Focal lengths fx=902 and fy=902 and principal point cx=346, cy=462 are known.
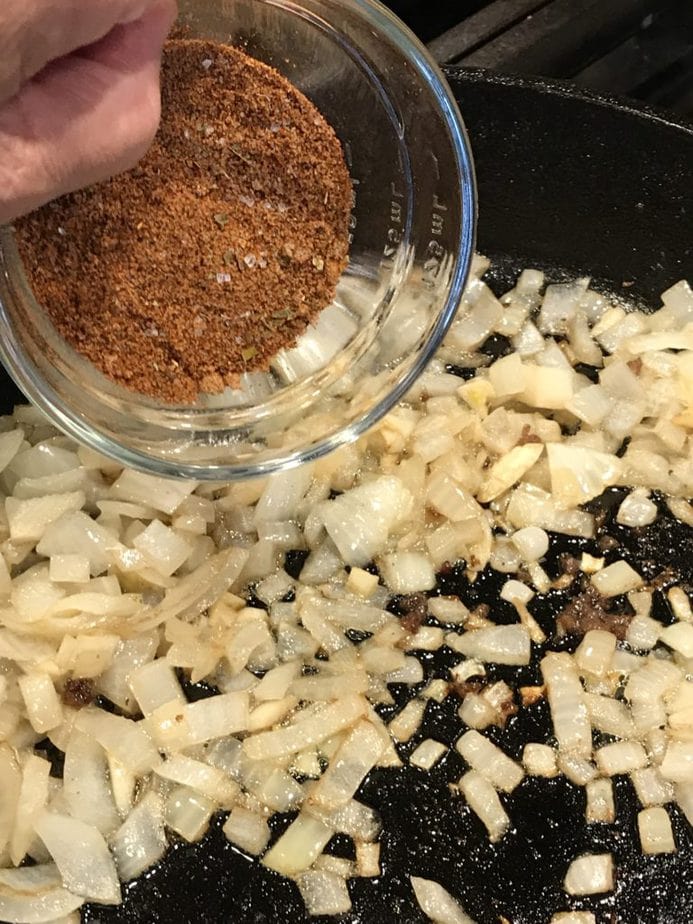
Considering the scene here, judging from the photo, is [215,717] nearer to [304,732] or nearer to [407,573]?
[304,732]

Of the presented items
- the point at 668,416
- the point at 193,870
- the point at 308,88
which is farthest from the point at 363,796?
the point at 308,88

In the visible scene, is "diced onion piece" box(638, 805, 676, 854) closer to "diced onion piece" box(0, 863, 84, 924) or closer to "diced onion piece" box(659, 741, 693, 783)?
"diced onion piece" box(659, 741, 693, 783)

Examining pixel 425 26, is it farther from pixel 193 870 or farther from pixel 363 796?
pixel 193 870

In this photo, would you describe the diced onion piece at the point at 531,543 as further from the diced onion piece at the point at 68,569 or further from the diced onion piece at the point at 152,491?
the diced onion piece at the point at 68,569

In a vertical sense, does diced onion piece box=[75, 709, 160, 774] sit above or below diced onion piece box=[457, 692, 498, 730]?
above

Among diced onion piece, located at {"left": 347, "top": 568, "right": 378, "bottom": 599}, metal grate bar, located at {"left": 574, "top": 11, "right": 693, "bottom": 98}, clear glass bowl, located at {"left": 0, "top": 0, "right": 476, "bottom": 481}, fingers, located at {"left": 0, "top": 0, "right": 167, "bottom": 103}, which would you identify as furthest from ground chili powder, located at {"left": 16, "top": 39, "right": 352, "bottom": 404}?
→ metal grate bar, located at {"left": 574, "top": 11, "right": 693, "bottom": 98}

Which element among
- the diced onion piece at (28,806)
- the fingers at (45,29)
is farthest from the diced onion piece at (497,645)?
the fingers at (45,29)

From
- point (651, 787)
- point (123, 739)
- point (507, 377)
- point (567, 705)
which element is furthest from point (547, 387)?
point (123, 739)
